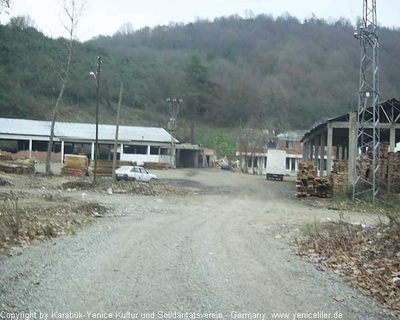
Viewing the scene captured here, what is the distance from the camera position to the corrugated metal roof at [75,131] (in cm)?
6775

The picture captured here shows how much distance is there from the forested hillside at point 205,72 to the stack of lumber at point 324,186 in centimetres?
3063

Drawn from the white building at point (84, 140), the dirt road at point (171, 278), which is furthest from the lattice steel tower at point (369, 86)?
the white building at point (84, 140)

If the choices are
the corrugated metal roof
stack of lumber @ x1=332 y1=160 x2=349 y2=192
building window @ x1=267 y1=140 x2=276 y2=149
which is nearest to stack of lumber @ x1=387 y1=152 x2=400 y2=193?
stack of lumber @ x1=332 y1=160 x2=349 y2=192

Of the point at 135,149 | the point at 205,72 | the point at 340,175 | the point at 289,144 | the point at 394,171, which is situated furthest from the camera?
the point at 205,72

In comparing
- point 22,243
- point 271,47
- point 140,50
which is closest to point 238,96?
point 271,47

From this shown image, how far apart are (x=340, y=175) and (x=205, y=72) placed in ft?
272

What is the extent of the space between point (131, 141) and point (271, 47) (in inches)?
1602

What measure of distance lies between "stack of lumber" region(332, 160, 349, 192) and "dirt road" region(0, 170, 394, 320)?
57.8 feet

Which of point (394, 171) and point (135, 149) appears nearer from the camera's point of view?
point (394, 171)

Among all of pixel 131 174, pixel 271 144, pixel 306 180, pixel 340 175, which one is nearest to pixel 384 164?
pixel 340 175

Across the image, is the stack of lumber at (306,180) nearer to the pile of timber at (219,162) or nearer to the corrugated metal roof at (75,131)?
the corrugated metal roof at (75,131)

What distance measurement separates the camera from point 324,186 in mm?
32344

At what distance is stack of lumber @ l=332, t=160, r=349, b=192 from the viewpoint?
3119 cm

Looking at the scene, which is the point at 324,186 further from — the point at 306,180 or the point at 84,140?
the point at 84,140
